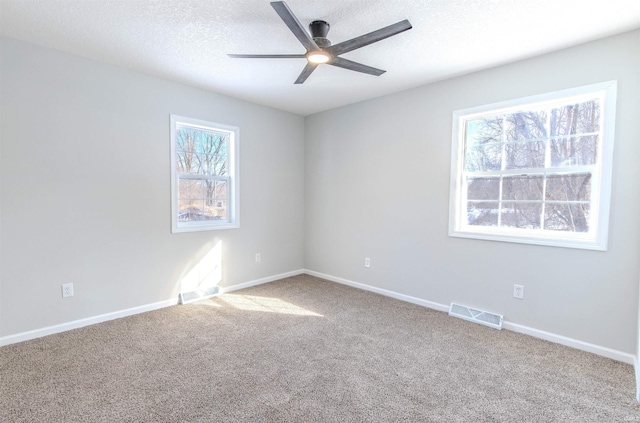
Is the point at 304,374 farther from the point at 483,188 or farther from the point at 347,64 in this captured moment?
the point at 483,188

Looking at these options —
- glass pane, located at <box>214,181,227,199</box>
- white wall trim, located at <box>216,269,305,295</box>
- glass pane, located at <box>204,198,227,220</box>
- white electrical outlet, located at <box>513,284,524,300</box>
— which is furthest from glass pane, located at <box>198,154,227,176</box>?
white electrical outlet, located at <box>513,284,524,300</box>

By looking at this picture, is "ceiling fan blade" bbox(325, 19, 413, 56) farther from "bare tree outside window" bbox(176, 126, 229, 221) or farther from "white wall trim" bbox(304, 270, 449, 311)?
"white wall trim" bbox(304, 270, 449, 311)

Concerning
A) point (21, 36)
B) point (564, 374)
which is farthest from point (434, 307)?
point (21, 36)

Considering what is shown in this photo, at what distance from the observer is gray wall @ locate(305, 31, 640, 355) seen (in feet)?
7.61

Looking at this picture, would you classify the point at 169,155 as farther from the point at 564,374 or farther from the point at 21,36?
the point at 564,374

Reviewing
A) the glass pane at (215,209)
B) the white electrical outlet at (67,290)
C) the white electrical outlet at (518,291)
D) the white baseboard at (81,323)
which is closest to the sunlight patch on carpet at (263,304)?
the white baseboard at (81,323)

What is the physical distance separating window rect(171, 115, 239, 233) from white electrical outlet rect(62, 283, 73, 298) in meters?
1.03

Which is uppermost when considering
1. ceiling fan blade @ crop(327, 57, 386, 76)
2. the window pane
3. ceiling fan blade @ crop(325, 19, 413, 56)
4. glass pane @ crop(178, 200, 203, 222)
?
ceiling fan blade @ crop(327, 57, 386, 76)

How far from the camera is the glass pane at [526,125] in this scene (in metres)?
2.76

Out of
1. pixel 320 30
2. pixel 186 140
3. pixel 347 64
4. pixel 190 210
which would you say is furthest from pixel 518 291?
pixel 186 140

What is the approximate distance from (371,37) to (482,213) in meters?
2.17

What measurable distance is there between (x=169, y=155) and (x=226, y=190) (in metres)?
0.84

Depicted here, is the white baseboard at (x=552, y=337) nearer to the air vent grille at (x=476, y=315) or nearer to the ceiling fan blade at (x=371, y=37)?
the air vent grille at (x=476, y=315)

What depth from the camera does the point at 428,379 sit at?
6.85ft
